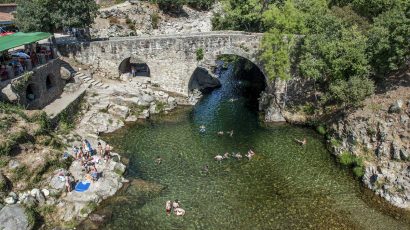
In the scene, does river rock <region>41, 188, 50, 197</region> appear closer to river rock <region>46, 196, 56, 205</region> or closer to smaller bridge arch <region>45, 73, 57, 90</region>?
river rock <region>46, 196, 56, 205</region>

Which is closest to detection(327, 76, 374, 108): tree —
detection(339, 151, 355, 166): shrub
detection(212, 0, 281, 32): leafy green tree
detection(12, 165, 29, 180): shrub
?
detection(339, 151, 355, 166): shrub

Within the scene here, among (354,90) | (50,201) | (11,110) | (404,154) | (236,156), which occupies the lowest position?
(236,156)

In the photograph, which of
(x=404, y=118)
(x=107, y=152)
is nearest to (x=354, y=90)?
(x=404, y=118)

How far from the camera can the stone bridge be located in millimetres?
44219

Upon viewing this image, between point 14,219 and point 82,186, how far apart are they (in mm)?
5508

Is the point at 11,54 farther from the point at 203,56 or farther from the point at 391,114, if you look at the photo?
the point at 391,114

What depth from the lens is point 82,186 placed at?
29.2m

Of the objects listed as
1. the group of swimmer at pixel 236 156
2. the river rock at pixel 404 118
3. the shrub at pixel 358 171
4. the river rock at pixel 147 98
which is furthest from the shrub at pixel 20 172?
the river rock at pixel 404 118

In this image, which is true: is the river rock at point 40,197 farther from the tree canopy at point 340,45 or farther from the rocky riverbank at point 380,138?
the tree canopy at point 340,45

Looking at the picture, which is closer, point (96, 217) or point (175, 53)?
point (96, 217)

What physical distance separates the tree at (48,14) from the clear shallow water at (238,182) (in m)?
15.3

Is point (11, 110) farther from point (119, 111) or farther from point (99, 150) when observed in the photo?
point (119, 111)

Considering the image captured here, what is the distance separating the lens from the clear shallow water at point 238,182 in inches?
1073

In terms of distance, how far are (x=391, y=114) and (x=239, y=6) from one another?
26.0m
